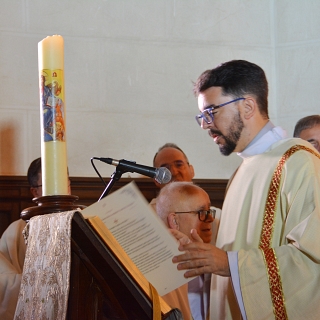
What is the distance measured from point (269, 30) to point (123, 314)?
5.22m

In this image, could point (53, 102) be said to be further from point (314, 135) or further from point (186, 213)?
point (314, 135)

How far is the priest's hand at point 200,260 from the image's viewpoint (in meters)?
2.42

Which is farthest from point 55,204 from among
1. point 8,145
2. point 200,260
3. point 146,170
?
point 8,145

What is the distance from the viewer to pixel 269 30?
663 cm

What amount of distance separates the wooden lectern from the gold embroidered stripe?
0.87 m

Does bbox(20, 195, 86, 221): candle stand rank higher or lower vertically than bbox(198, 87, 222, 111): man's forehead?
lower

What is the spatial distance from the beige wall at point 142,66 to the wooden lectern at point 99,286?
12.7ft

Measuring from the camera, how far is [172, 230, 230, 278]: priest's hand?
242cm

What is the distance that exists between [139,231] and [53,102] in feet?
1.92

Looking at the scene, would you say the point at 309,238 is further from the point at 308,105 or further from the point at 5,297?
the point at 308,105

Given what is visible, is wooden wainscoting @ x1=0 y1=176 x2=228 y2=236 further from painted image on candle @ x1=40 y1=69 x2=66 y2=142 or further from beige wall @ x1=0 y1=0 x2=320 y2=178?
painted image on candle @ x1=40 y1=69 x2=66 y2=142

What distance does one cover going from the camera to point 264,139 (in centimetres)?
320

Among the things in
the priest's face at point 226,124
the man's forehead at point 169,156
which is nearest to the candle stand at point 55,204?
the priest's face at point 226,124

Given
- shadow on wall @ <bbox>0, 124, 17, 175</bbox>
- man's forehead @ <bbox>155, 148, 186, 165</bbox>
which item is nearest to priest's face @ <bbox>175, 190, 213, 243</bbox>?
man's forehead @ <bbox>155, 148, 186, 165</bbox>
